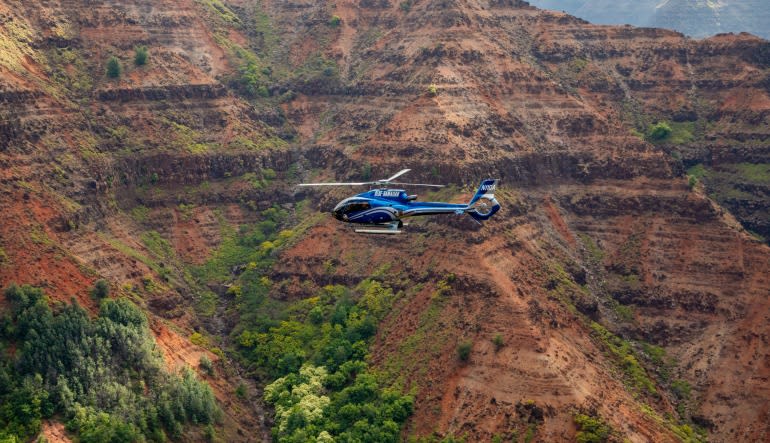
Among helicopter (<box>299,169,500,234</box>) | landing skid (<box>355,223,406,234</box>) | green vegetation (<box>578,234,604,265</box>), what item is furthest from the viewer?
green vegetation (<box>578,234,604,265</box>)

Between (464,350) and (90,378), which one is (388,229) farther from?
(90,378)

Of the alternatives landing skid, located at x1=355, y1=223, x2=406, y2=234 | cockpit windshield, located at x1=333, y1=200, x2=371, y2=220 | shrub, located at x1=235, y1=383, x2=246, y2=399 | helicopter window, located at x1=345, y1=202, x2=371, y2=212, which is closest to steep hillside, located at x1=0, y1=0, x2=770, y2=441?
shrub, located at x1=235, y1=383, x2=246, y2=399

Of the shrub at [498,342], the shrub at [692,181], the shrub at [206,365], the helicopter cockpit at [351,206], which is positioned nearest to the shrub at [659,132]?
the shrub at [692,181]

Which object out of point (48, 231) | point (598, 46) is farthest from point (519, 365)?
point (598, 46)

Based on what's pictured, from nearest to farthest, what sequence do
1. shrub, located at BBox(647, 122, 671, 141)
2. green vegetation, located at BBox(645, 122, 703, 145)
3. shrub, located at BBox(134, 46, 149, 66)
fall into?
shrub, located at BBox(134, 46, 149, 66)
shrub, located at BBox(647, 122, 671, 141)
green vegetation, located at BBox(645, 122, 703, 145)

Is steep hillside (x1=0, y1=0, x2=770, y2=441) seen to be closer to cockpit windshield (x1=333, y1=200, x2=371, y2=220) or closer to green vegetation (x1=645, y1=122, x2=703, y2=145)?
green vegetation (x1=645, y1=122, x2=703, y2=145)

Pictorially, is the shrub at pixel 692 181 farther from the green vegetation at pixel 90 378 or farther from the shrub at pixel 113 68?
the shrub at pixel 113 68

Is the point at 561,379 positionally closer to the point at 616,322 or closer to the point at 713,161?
the point at 616,322
